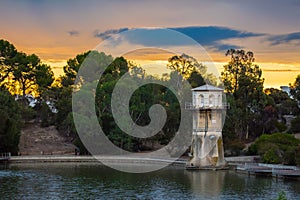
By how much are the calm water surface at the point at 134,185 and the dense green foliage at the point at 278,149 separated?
4234 mm

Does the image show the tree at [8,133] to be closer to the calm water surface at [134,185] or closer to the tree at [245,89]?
the calm water surface at [134,185]

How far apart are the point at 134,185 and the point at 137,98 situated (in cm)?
2774

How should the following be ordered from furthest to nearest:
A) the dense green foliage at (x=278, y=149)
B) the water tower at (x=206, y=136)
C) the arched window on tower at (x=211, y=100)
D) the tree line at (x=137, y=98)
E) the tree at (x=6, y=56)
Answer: the tree at (x=6, y=56)
the tree line at (x=137, y=98)
the water tower at (x=206, y=136)
the arched window on tower at (x=211, y=100)
the dense green foliage at (x=278, y=149)

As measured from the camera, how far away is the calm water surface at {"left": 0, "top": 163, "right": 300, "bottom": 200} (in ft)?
126

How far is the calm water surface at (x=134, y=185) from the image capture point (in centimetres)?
3850

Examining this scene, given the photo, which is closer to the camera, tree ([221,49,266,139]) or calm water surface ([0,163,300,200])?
calm water surface ([0,163,300,200])

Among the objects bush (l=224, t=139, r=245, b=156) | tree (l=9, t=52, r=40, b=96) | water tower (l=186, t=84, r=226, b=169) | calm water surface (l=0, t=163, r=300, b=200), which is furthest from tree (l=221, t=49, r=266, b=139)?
tree (l=9, t=52, r=40, b=96)

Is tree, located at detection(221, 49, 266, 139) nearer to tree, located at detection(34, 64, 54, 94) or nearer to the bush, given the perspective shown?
the bush

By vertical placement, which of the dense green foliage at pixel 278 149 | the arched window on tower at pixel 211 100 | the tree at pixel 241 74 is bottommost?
the dense green foliage at pixel 278 149

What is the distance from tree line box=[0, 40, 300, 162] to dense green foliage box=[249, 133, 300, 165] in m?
3.87

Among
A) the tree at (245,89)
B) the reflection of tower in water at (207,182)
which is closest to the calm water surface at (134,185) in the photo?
the reflection of tower in water at (207,182)

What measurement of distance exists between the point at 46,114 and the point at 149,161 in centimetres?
2566

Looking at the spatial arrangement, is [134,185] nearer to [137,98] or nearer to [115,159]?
[115,159]

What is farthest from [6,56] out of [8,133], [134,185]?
[134,185]
